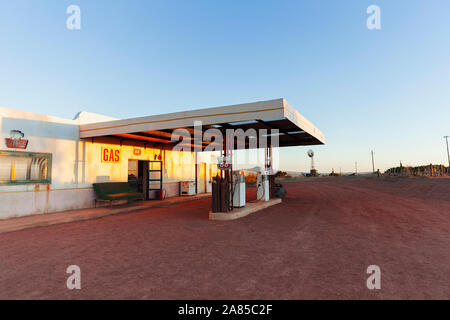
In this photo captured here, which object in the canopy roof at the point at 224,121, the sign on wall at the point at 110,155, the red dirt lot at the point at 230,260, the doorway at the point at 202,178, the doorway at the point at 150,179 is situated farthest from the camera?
the doorway at the point at 202,178

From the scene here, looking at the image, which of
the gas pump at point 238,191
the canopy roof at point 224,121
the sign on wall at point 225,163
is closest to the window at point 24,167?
the canopy roof at point 224,121

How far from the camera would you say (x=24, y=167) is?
345 inches

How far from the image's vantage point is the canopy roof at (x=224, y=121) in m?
7.82

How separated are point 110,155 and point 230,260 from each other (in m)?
9.43

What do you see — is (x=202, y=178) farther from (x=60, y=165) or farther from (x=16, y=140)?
(x=16, y=140)

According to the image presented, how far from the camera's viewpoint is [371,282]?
11.5ft

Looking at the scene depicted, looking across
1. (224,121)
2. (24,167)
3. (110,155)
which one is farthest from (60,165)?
(224,121)

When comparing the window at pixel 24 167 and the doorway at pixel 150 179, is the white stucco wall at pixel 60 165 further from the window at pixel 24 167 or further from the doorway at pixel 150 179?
the doorway at pixel 150 179

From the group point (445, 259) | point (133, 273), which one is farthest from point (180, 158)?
point (445, 259)

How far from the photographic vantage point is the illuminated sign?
830 cm

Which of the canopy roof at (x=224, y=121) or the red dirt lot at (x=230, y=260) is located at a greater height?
the canopy roof at (x=224, y=121)

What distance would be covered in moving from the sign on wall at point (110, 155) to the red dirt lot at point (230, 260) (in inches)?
175
